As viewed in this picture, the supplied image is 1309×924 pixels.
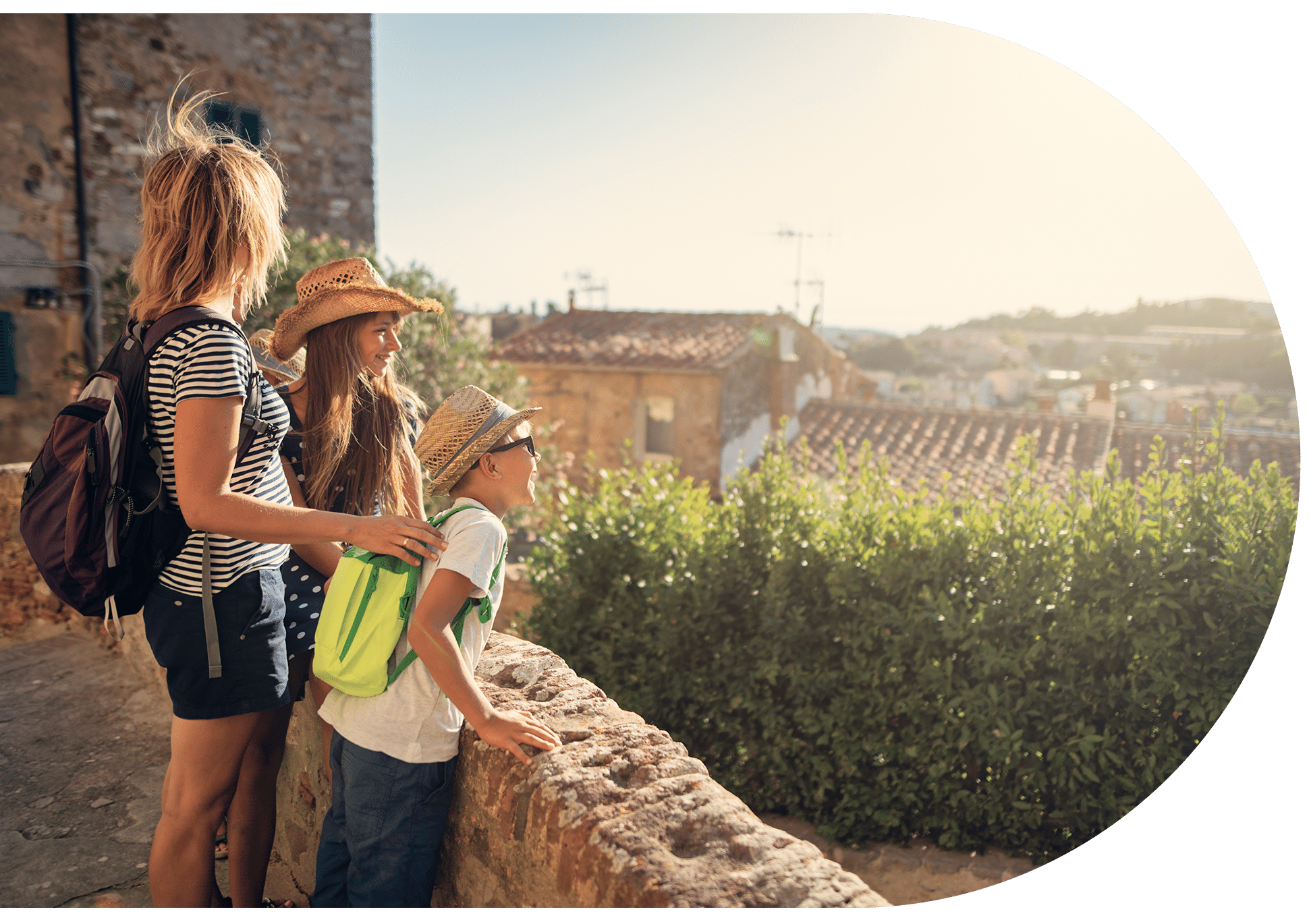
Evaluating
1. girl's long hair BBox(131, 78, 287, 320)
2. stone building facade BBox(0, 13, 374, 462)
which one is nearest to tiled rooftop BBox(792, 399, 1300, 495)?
stone building facade BBox(0, 13, 374, 462)

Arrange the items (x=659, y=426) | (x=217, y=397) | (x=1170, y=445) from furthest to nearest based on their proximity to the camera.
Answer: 1. (x=659, y=426)
2. (x=1170, y=445)
3. (x=217, y=397)

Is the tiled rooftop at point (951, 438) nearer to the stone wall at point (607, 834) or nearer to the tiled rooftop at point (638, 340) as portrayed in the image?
the tiled rooftop at point (638, 340)

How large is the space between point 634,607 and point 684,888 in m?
3.41

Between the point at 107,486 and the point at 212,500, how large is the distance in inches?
8.5

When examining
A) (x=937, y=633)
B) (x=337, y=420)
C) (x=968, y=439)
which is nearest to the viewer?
(x=337, y=420)

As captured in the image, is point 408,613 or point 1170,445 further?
point 1170,445

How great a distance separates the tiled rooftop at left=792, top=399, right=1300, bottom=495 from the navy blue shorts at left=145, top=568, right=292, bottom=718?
34.6ft

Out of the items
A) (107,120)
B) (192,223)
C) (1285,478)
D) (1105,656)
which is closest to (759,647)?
(1105,656)

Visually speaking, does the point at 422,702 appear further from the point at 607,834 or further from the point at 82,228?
the point at 82,228

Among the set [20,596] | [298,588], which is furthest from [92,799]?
[20,596]

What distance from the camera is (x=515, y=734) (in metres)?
1.69

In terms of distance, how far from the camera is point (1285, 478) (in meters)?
3.91

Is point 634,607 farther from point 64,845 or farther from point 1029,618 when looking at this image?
point 64,845

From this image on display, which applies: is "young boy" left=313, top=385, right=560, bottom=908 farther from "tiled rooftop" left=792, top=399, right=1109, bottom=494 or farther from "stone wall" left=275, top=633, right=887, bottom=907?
"tiled rooftop" left=792, top=399, right=1109, bottom=494
